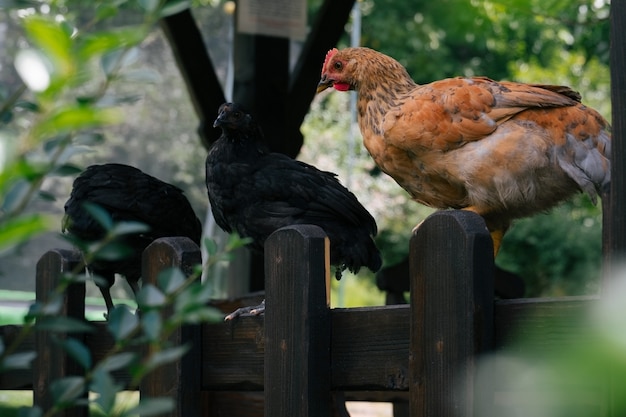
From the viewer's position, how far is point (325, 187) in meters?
3.33

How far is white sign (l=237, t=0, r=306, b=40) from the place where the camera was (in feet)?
18.0

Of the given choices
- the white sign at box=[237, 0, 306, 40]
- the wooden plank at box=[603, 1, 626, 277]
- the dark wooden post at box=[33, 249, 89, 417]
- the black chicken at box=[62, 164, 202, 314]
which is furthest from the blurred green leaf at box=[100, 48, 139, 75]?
the white sign at box=[237, 0, 306, 40]

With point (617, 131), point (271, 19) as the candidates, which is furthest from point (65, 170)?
point (271, 19)

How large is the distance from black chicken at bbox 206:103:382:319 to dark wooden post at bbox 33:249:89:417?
0.76 m

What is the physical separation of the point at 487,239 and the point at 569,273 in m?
17.6

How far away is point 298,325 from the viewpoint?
6.95ft

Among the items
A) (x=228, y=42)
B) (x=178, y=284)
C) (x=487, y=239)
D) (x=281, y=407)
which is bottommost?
(x=281, y=407)

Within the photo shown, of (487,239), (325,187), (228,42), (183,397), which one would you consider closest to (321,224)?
(325,187)

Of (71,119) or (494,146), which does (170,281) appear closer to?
(71,119)

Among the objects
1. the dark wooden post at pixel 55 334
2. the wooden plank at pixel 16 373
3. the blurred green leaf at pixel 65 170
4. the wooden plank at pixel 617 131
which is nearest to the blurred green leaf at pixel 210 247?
the blurred green leaf at pixel 65 170

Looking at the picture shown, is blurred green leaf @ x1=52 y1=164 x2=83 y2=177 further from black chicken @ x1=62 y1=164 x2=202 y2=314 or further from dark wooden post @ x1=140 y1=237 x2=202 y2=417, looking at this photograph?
black chicken @ x1=62 y1=164 x2=202 y2=314

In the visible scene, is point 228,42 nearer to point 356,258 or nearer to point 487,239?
point 356,258

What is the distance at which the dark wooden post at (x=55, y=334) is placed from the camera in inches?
106

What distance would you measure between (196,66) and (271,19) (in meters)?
0.61
